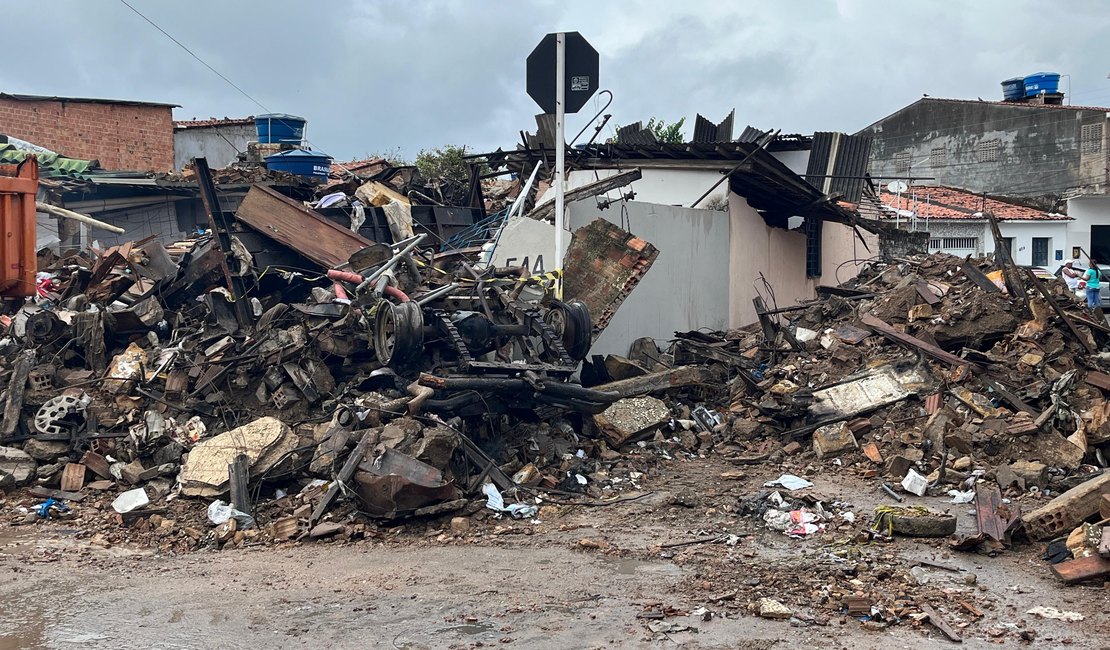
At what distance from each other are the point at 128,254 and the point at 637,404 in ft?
21.1

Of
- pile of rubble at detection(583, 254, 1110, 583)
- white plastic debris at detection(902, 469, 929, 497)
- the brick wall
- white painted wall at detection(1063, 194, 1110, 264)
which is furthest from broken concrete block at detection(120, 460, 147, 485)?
white painted wall at detection(1063, 194, 1110, 264)

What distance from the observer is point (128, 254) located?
1173 centimetres

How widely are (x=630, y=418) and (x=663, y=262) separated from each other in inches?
177

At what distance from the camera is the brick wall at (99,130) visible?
22.9 metres

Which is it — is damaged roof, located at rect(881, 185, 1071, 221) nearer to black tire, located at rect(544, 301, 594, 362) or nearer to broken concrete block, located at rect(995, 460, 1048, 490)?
black tire, located at rect(544, 301, 594, 362)

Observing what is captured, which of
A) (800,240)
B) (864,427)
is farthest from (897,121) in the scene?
(864,427)

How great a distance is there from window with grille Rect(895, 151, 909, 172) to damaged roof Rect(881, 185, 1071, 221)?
7.64 ft

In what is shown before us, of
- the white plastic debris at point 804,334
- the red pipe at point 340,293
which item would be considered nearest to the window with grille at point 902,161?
the white plastic debris at point 804,334

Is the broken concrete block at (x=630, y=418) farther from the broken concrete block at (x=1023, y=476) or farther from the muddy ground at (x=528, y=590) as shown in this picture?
the broken concrete block at (x=1023, y=476)

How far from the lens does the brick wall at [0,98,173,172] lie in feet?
75.2

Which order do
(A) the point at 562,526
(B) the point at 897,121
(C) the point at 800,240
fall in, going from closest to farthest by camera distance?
(A) the point at 562,526 < (C) the point at 800,240 < (B) the point at 897,121

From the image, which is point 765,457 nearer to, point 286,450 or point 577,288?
point 577,288

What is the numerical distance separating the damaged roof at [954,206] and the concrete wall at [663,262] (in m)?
13.6

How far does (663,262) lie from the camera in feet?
46.0
